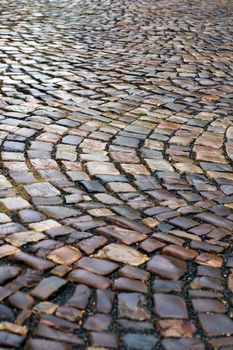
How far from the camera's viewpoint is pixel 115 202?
9.87 ft

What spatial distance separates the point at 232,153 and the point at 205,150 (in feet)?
0.62

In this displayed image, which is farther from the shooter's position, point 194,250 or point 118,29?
point 118,29

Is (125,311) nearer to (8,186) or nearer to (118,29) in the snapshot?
(8,186)

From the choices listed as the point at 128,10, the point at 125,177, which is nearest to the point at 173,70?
the point at 125,177

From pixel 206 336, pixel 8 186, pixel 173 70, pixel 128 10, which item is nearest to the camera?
pixel 206 336

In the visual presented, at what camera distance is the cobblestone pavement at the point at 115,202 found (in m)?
2.07

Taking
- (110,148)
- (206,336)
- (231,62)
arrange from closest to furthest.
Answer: (206,336), (110,148), (231,62)

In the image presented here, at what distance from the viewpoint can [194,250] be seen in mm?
2576

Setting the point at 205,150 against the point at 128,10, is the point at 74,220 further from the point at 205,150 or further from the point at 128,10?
the point at 128,10

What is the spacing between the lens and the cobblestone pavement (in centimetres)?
207

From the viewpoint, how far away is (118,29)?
8.57 m

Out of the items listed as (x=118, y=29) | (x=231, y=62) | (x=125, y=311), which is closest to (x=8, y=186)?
(x=125, y=311)

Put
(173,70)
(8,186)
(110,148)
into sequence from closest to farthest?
(8,186), (110,148), (173,70)

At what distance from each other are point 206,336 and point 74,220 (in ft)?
3.26
